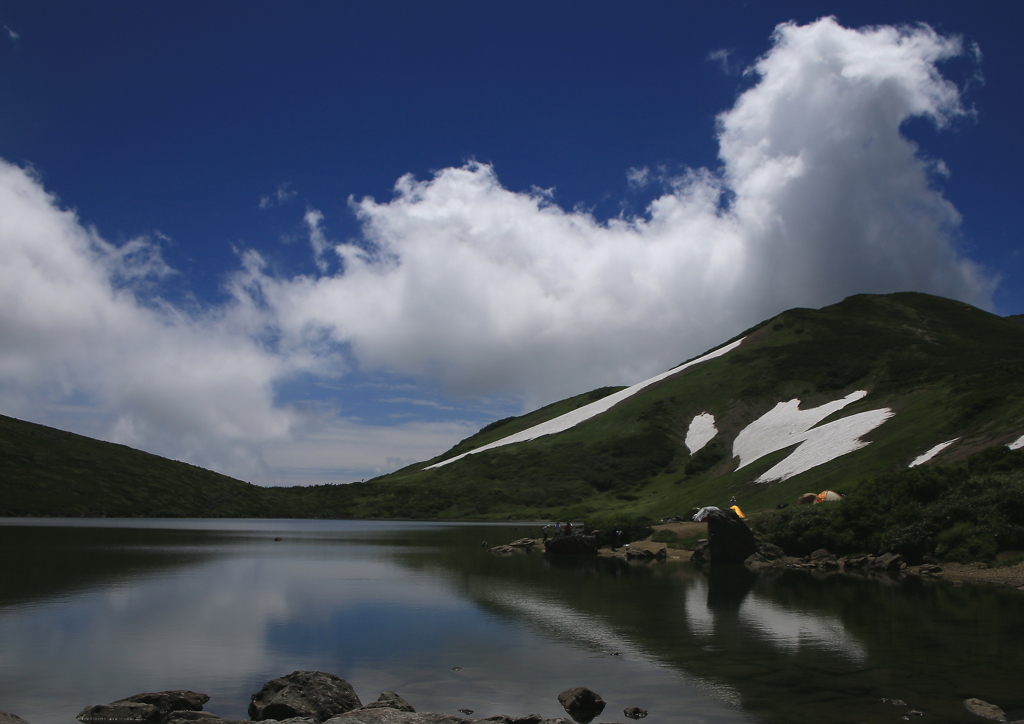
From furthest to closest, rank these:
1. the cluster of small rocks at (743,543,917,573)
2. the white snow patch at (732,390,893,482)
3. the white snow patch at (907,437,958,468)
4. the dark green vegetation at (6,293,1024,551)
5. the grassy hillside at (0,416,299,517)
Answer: the grassy hillside at (0,416,299,517) < the dark green vegetation at (6,293,1024,551) < the white snow patch at (732,390,893,482) < the white snow patch at (907,437,958,468) < the cluster of small rocks at (743,543,917,573)

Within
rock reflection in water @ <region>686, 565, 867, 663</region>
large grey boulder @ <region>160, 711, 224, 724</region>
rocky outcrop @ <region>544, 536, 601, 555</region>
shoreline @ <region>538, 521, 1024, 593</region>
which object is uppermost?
rocky outcrop @ <region>544, 536, 601, 555</region>

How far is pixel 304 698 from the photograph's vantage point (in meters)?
15.0

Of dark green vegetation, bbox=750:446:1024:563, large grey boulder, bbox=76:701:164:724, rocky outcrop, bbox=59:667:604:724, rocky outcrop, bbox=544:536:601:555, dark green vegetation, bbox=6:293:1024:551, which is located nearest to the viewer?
rocky outcrop, bbox=59:667:604:724

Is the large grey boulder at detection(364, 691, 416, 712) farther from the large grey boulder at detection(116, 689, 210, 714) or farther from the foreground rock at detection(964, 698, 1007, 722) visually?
the foreground rock at detection(964, 698, 1007, 722)

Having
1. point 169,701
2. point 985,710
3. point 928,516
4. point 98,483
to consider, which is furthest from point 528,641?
point 98,483

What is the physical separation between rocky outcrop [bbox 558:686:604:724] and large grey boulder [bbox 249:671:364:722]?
4548 mm

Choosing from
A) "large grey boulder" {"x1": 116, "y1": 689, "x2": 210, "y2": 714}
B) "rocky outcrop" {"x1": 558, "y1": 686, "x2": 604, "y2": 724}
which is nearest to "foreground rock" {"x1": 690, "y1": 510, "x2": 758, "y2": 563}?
"rocky outcrop" {"x1": 558, "y1": 686, "x2": 604, "y2": 724}

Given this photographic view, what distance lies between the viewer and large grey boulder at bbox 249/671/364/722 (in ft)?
47.9

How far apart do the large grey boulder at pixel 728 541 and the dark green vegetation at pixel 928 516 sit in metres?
3.14

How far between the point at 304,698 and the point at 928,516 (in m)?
42.6

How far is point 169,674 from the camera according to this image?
18.6 meters

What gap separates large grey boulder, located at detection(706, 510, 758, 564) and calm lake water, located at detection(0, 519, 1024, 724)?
34.4 feet

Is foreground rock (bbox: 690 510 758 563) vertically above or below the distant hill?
below

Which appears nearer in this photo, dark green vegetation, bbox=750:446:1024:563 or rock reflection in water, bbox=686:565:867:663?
rock reflection in water, bbox=686:565:867:663
